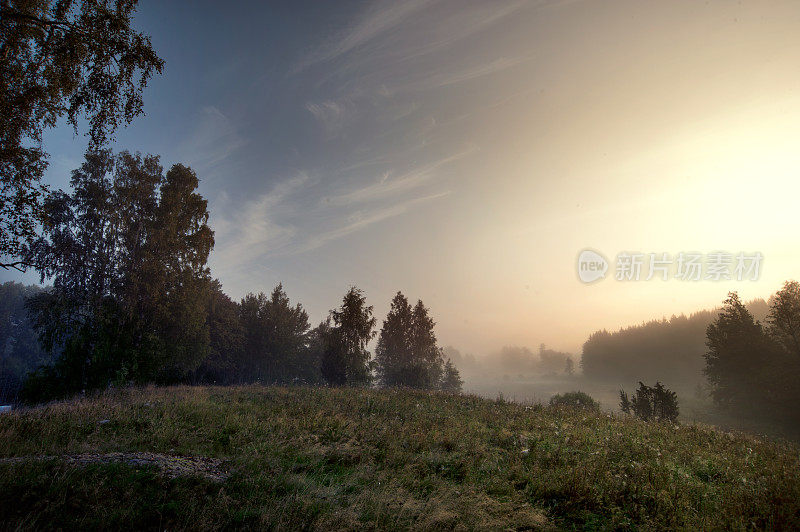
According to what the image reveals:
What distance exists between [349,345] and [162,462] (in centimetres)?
2788

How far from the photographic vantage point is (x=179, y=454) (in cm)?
689

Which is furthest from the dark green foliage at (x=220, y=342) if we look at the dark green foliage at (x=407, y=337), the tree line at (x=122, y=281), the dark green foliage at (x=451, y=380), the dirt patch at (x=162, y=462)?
the dark green foliage at (x=451, y=380)

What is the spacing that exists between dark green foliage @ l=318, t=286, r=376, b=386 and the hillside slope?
21.4 metres

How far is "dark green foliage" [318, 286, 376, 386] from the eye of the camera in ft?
107

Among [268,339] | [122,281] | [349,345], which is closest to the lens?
[122,281]

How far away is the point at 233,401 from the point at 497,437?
10864 millimetres

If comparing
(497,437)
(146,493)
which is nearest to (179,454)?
(146,493)

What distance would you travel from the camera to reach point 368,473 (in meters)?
6.57

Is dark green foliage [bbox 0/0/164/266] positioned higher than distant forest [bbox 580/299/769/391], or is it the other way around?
dark green foliage [bbox 0/0/164/266]

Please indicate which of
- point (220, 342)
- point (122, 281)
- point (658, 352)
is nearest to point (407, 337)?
point (220, 342)

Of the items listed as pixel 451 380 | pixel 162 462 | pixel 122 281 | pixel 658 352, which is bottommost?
pixel 451 380

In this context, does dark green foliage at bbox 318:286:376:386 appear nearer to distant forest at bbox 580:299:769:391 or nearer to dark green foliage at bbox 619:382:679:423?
dark green foliage at bbox 619:382:679:423

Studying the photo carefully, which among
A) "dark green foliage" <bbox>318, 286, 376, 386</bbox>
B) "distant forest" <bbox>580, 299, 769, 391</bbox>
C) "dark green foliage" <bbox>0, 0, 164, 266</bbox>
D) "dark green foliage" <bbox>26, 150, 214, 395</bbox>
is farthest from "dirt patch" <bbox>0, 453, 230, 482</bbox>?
"distant forest" <bbox>580, 299, 769, 391</bbox>

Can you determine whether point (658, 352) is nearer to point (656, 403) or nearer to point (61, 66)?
point (656, 403)
